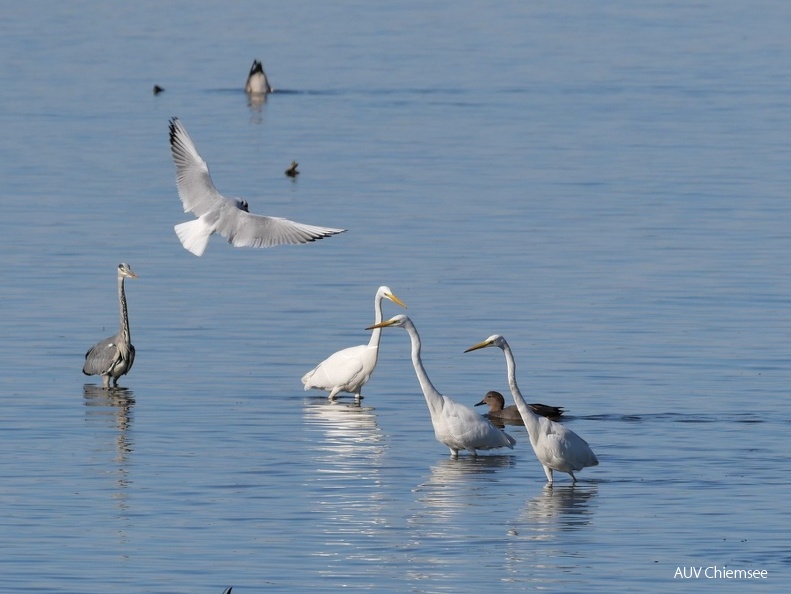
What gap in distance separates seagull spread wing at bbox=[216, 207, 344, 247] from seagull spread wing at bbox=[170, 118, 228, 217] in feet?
1.02

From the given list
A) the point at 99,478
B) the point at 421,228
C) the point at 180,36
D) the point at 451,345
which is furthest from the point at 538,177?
the point at 180,36

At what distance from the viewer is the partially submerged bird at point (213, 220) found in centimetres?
1731

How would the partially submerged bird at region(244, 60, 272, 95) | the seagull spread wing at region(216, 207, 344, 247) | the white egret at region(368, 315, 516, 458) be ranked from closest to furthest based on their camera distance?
the white egret at region(368, 315, 516, 458), the seagull spread wing at region(216, 207, 344, 247), the partially submerged bird at region(244, 60, 272, 95)

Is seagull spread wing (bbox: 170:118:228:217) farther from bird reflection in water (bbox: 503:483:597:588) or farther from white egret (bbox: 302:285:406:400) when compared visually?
bird reflection in water (bbox: 503:483:597:588)

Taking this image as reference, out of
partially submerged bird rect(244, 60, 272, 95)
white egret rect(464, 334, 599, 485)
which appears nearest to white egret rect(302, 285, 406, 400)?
white egret rect(464, 334, 599, 485)

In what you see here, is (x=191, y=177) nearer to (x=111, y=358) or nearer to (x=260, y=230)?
(x=260, y=230)

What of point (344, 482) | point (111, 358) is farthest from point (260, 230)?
point (344, 482)

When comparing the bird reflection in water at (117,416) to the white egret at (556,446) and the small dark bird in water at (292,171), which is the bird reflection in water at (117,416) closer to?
the white egret at (556,446)

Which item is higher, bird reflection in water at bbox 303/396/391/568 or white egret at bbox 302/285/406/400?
white egret at bbox 302/285/406/400

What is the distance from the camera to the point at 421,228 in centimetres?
2664

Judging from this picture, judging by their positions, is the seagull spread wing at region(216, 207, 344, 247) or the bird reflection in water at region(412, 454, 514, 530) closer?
the bird reflection in water at region(412, 454, 514, 530)

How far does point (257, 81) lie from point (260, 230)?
27.6 metres

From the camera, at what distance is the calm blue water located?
12.4 meters

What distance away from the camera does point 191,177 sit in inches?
725
